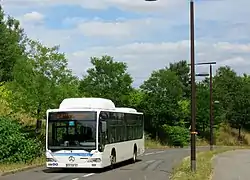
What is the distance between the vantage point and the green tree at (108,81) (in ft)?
195

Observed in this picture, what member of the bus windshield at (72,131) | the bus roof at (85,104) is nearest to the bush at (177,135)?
the bus roof at (85,104)

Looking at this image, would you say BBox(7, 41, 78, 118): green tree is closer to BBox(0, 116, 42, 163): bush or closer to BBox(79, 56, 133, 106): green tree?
BBox(0, 116, 42, 163): bush

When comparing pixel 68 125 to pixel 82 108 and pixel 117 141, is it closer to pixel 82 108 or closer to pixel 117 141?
pixel 82 108

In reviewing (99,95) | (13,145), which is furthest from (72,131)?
(99,95)

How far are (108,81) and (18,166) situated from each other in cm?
3288

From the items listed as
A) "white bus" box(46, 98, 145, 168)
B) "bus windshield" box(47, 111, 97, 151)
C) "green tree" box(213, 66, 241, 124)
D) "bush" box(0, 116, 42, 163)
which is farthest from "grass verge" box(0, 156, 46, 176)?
"green tree" box(213, 66, 241, 124)

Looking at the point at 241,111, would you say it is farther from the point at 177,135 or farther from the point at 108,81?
the point at 108,81

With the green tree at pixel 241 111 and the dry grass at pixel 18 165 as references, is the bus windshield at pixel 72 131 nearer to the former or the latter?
the dry grass at pixel 18 165

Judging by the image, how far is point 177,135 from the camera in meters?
69.8

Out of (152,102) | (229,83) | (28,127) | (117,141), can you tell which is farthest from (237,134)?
(117,141)

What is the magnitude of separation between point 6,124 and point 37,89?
8450 mm

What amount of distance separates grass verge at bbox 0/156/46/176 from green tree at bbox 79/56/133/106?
2819cm

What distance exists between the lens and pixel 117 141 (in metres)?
28.4

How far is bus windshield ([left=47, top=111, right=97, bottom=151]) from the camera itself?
82.4ft
